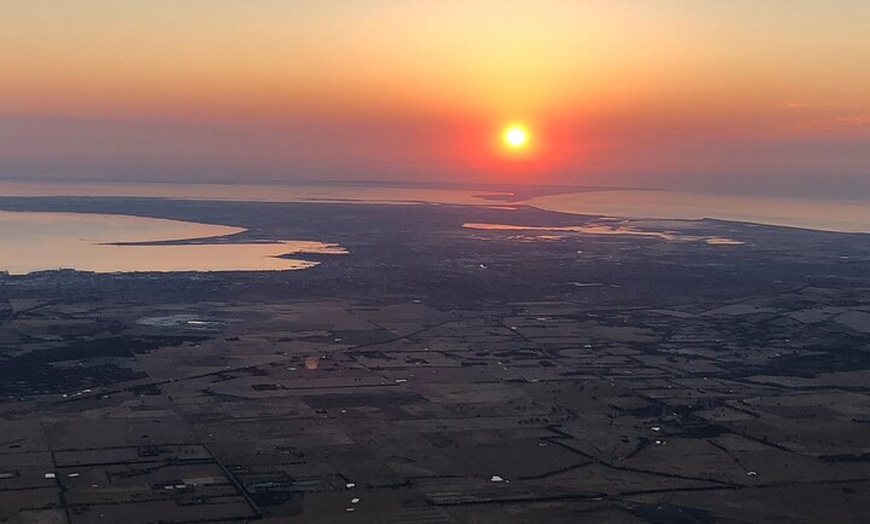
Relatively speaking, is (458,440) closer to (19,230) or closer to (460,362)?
(460,362)

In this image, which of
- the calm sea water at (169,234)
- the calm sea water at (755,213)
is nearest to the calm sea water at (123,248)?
the calm sea water at (169,234)

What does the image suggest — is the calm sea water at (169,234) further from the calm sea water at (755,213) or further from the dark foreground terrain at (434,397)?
the dark foreground terrain at (434,397)

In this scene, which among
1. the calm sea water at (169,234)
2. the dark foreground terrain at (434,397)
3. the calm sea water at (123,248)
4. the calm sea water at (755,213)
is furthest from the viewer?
the calm sea water at (755,213)

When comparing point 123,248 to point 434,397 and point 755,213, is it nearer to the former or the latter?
point 434,397

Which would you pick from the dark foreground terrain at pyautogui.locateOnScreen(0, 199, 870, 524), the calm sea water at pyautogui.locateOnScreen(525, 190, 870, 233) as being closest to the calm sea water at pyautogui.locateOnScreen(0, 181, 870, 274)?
the calm sea water at pyautogui.locateOnScreen(525, 190, 870, 233)

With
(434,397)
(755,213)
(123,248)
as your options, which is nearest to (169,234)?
(123,248)

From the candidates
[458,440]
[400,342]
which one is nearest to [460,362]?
[400,342]
